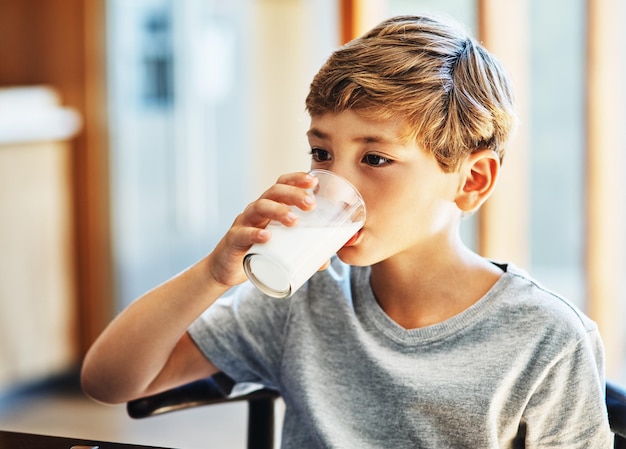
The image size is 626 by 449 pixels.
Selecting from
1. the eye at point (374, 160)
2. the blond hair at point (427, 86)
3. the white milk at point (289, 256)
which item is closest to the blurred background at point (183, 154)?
the blond hair at point (427, 86)

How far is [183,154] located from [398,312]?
2.44m

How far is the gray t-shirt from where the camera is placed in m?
1.09

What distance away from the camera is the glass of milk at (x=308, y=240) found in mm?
997

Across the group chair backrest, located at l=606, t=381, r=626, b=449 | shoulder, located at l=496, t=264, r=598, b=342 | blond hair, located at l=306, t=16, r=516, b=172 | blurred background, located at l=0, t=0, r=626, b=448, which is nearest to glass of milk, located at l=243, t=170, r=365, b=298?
blond hair, located at l=306, t=16, r=516, b=172

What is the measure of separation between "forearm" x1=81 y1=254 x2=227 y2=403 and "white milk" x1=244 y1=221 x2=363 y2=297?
183mm

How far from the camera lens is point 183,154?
357 centimetres

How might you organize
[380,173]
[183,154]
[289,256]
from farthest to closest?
[183,154], [380,173], [289,256]

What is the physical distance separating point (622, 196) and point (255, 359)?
182cm

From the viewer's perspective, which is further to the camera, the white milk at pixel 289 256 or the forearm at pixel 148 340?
the forearm at pixel 148 340

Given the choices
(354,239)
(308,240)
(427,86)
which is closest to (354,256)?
(354,239)

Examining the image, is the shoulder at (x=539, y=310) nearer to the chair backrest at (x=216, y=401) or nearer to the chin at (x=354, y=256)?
the chin at (x=354, y=256)

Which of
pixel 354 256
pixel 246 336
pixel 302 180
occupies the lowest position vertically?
pixel 246 336

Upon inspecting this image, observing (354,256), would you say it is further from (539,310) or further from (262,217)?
(539,310)

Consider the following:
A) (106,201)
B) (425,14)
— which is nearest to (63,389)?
(106,201)
